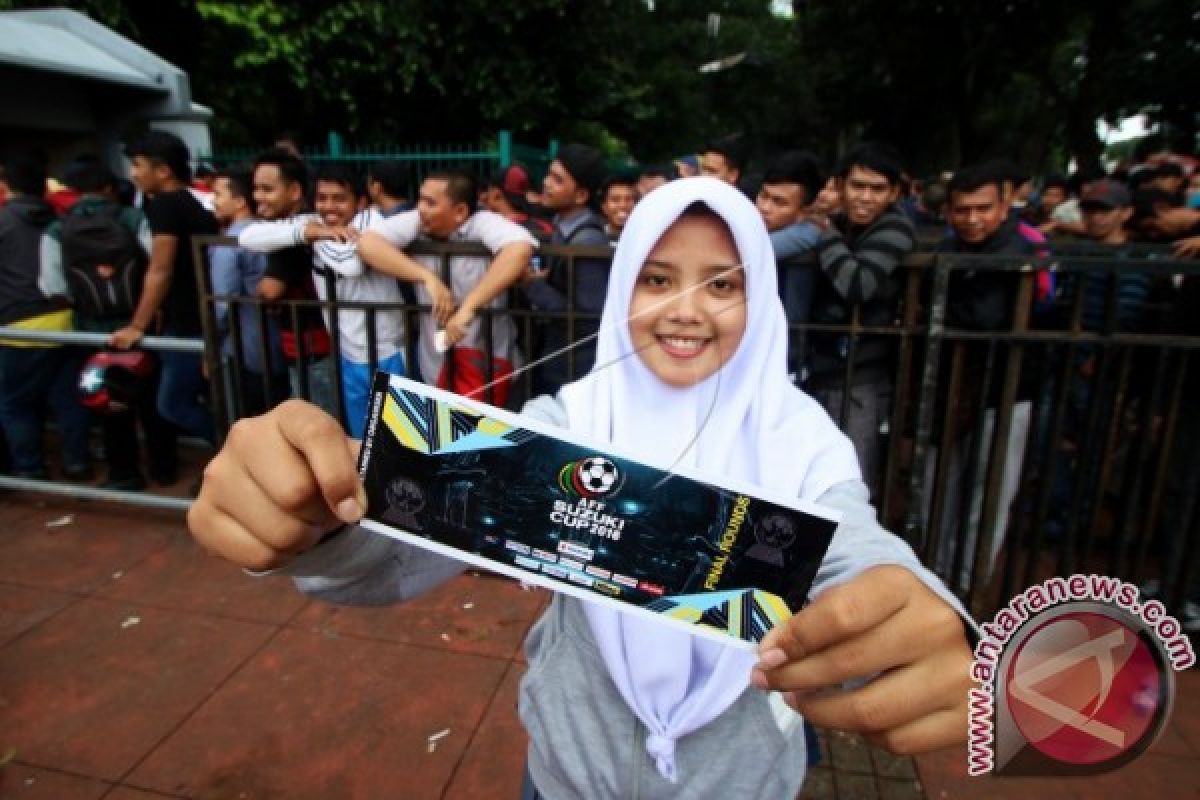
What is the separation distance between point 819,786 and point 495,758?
108 cm

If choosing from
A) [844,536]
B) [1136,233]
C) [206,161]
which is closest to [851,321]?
[844,536]

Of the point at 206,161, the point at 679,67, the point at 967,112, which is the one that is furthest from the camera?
the point at 679,67

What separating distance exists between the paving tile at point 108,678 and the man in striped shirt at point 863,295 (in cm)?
264

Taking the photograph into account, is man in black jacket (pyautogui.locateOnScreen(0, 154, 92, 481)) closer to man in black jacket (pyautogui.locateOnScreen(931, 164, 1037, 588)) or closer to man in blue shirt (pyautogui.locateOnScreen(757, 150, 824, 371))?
man in blue shirt (pyautogui.locateOnScreen(757, 150, 824, 371))

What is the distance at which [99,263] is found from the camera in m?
3.98

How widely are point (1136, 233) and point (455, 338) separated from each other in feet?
14.8

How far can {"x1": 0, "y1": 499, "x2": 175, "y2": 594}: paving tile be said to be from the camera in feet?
11.4

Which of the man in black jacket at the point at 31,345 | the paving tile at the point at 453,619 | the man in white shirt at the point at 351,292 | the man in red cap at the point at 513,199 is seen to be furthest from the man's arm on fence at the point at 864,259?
the man in black jacket at the point at 31,345

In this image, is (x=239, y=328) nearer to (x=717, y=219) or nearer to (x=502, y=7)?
(x=717, y=219)

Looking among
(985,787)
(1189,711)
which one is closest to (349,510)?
(985,787)

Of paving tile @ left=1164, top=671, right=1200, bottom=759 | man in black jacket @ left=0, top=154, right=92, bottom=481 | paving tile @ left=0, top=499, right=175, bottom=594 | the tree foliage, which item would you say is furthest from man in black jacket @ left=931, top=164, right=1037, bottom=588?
the tree foliage

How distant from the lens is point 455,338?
9.34 ft
